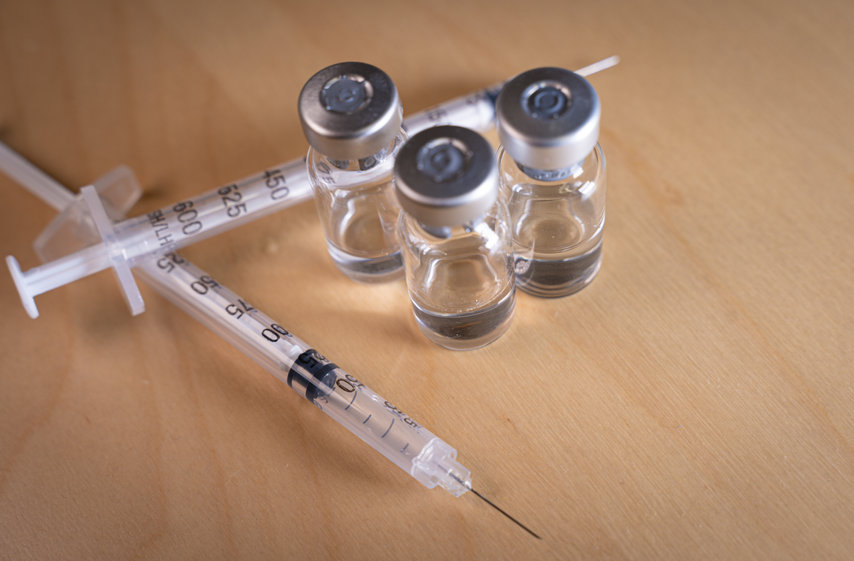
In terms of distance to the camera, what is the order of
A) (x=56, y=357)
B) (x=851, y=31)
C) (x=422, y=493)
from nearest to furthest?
1. (x=422, y=493)
2. (x=56, y=357)
3. (x=851, y=31)

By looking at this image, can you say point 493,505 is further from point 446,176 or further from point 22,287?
point 22,287

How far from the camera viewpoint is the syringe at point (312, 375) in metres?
0.79

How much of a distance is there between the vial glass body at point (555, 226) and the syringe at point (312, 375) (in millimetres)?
235

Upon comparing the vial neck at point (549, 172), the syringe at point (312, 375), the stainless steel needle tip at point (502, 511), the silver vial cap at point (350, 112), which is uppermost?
the silver vial cap at point (350, 112)

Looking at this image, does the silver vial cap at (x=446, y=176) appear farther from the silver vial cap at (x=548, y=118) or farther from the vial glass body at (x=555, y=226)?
the vial glass body at (x=555, y=226)

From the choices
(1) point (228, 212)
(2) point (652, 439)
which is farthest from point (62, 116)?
(2) point (652, 439)

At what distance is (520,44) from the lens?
1139mm

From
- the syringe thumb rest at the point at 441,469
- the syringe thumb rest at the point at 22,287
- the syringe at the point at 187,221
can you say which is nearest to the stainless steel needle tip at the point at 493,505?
the syringe thumb rest at the point at 441,469

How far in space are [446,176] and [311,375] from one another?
0.31 m

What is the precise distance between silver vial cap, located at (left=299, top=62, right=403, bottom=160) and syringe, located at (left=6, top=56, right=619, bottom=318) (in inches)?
10.1

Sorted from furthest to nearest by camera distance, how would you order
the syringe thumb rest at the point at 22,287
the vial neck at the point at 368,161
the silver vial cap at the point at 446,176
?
1. the syringe thumb rest at the point at 22,287
2. the vial neck at the point at 368,161
3. the silver vial cap at the point at 446,176

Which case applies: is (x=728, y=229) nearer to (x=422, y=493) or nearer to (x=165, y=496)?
(x=422, y=493)

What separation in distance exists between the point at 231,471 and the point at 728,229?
2.20 feet

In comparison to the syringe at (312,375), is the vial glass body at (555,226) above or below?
above
